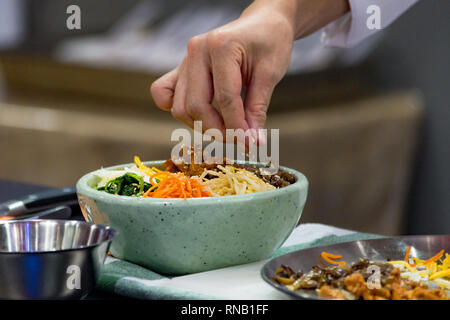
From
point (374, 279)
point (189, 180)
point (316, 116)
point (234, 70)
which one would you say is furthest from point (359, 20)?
point (316, 116)

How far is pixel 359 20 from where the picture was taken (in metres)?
1.44

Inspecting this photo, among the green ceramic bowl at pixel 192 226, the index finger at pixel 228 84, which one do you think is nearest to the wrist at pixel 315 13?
the index finger at pixel 228 84

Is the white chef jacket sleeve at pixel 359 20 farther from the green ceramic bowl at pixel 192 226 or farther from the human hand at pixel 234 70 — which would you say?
the green ceramic bowl at pixel 192 226

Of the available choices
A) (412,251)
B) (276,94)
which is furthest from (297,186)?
(276,94)

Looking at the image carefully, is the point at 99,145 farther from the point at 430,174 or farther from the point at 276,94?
the point at 430,174

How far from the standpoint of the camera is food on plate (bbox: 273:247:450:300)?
78cm

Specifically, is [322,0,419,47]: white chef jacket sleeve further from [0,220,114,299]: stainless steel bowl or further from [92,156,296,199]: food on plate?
[0,220,114,299]: stainless steel bowl

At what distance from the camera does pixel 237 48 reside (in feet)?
3.60

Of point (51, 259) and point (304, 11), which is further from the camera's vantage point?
point (304, 11)

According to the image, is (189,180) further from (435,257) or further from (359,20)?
(359,20)

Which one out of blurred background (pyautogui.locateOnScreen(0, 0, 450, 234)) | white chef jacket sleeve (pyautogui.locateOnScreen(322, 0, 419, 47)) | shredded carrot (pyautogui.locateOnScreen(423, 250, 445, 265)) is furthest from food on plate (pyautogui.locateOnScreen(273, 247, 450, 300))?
blurred background (pyautogui.locateOnScreen(0, 0, 450, 234))

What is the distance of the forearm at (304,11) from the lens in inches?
48.3

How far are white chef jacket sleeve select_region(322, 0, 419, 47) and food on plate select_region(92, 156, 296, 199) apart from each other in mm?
475

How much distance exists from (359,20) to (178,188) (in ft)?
2.27
